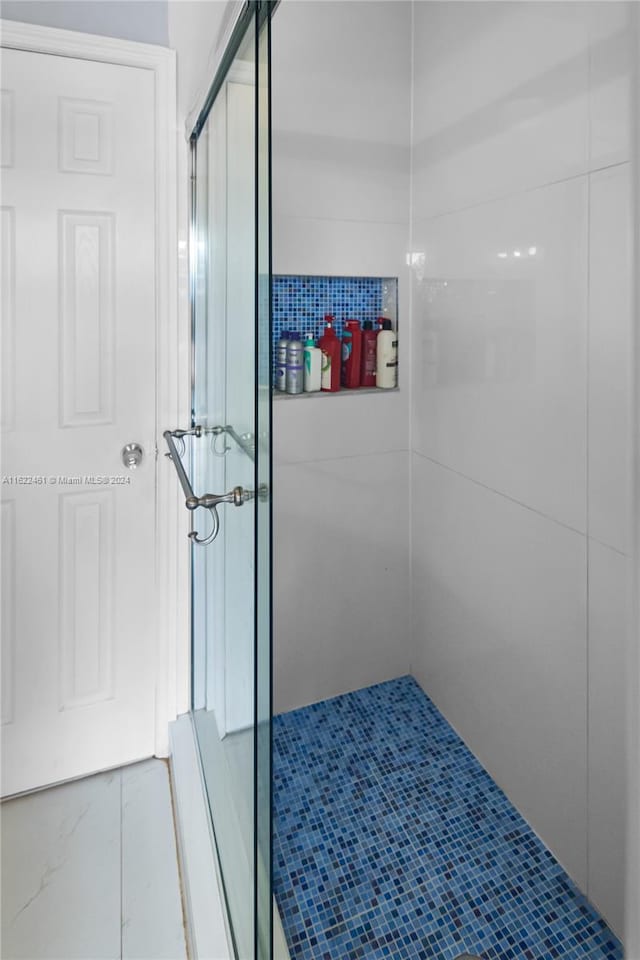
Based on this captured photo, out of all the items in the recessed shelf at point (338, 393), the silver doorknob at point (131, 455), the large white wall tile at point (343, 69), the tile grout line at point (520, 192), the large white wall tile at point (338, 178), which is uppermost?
the large white wall tile at point (343, 69)

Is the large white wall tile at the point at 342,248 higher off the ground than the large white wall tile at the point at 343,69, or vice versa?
the large white wall tile at the point at 343,69

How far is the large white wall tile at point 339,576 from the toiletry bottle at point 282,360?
0.85ft

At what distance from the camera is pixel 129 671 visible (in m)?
1.67

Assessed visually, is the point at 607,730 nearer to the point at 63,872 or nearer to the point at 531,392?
the point at 531,392

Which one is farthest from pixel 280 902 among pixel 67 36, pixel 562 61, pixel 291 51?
pixel 291 51

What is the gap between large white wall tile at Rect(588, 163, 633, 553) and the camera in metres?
1.12

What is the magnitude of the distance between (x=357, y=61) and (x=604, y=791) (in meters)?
2.04

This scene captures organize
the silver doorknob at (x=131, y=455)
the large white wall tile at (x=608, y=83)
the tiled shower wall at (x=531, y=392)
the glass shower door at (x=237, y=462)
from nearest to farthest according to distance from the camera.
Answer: the glass shower door at (x=237, y=462) → the large white wall tile at (x=608, y=83) → the tiled shower wall at (x=531, y=392) → the silver doorknob at (x=131, y=455)

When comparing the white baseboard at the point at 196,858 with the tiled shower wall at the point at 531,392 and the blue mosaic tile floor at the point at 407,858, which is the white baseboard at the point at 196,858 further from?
the tiled shower wall at the point at 531,392

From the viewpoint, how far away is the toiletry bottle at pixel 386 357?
192cm

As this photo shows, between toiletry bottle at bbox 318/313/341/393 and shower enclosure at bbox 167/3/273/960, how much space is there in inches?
17.9

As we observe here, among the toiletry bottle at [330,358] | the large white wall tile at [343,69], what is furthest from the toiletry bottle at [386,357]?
the large white wall tile at [343,69]

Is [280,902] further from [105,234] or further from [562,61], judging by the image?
[562,61]

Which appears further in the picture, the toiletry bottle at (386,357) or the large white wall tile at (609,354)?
the toiletry bottle at (386,357)
